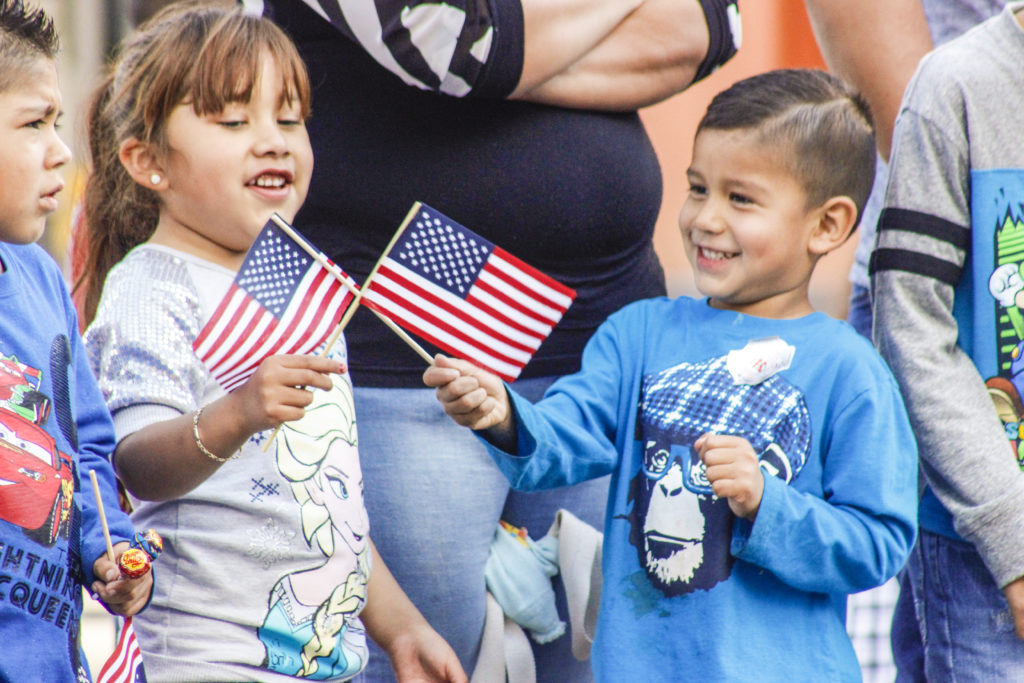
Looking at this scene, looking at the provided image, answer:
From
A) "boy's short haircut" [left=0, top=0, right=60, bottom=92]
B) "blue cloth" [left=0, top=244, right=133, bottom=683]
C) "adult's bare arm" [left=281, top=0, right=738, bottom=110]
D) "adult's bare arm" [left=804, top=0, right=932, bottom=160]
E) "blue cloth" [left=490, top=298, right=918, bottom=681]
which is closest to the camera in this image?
"blue cloth" [left=0, top=244, right=133, bottom=683]

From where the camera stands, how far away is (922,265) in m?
2.58

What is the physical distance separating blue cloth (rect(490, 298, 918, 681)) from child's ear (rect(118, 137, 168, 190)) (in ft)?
2.78

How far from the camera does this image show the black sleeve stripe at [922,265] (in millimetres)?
2572

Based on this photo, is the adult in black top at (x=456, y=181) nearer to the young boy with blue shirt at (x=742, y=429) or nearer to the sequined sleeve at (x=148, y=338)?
the young boy with blue shirt at (x=742, y=429)

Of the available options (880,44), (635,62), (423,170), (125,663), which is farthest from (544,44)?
(125,663)

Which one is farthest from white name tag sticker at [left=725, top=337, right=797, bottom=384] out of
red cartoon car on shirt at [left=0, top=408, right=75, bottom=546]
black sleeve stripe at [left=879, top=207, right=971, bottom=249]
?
red cartoon car on shirt at [left=0, top=408, right=75, bottom=546]

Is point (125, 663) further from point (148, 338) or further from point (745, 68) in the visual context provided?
point (745, 68)

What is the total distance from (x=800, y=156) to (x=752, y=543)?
79 centimetres

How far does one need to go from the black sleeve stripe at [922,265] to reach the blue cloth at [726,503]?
267mm

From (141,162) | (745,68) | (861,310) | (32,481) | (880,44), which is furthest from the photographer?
(745,68)

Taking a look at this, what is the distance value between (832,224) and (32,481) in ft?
5.16

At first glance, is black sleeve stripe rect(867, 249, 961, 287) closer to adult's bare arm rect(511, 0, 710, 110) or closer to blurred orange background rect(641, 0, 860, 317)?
adult's bare arm rect(511, 0, 710, 110)

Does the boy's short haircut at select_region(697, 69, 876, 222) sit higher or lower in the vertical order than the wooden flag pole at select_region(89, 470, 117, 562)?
higher

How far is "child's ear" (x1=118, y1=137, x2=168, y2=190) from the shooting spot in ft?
7.82
